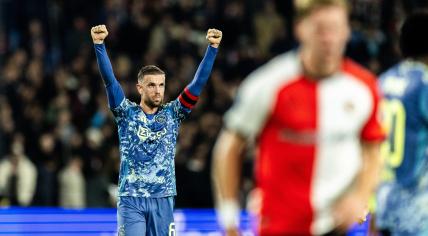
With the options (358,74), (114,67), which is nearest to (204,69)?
(358,74)

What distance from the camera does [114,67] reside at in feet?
59.7

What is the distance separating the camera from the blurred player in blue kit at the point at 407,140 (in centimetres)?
579

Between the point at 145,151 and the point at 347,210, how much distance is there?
14.2ft

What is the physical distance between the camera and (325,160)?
4.84 metres

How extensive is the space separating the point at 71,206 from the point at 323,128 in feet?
37.2

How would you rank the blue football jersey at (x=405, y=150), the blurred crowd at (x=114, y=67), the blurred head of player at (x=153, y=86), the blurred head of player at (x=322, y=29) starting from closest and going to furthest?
the blurred head of player at (x=322, y=29) → the blue football jersey at (x=405, y=150) → the blurred head of player at (x=153, y=86) → the blurred crowd at (x=114, y=67)

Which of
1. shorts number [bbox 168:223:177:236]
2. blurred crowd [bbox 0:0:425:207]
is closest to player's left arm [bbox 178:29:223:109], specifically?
shorts number [bbox 168:223:177:236]

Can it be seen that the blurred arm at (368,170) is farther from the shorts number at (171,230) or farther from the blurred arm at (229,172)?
the shorts number at (171,230)

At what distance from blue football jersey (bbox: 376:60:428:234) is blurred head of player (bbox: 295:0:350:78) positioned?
3.73 ft

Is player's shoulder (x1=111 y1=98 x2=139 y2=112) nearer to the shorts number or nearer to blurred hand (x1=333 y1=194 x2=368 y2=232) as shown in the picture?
the shorts number

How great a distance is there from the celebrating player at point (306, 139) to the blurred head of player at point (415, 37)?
1.02 m

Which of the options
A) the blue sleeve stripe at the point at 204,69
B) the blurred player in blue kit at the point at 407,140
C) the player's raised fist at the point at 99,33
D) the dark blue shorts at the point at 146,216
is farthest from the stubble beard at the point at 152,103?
the blurred player in blue kit at the point at 407,140

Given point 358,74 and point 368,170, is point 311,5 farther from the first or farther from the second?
point 368,170

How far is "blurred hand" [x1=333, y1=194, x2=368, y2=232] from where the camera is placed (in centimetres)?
484
